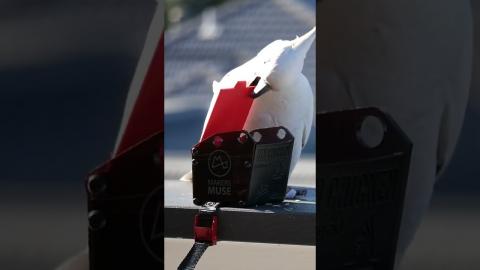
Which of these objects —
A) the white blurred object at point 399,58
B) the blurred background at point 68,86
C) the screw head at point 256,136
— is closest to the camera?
the white blurred object at point 399,58

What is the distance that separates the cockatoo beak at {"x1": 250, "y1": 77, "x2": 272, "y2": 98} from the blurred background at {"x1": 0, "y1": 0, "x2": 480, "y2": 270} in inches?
4.7

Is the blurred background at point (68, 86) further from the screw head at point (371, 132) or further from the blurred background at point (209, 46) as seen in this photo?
the screw head at point (371, 132)

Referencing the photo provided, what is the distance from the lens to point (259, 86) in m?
1.72

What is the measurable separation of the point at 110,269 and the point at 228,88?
0.68 m

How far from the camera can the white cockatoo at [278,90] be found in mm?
1648

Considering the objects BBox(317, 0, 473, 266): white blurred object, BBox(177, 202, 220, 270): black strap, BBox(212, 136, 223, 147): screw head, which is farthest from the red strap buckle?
BBox(317, 0, 473, 266): white blurred object

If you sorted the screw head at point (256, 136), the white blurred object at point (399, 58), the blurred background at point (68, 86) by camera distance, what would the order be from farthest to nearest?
1. the screw head at point (256, 136)
2. the blurred background at point (68, 86)
3. the white blurred object at point (399, 58)

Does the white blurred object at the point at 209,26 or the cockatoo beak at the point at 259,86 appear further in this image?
the cockatoo beak at the point at 259,86

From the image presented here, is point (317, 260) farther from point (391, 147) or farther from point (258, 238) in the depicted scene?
point (391, 147)

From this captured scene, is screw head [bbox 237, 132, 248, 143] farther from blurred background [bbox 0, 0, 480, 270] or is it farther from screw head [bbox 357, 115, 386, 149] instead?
screw head [bbox 357, 115, 386, 149]

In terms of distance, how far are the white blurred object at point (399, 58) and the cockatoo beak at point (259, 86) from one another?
0.31 meters

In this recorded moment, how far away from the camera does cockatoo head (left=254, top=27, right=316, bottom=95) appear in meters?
1.59

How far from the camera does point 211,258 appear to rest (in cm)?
164

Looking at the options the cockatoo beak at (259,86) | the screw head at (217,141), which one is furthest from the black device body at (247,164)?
the cockatoo beak at (259,86)
